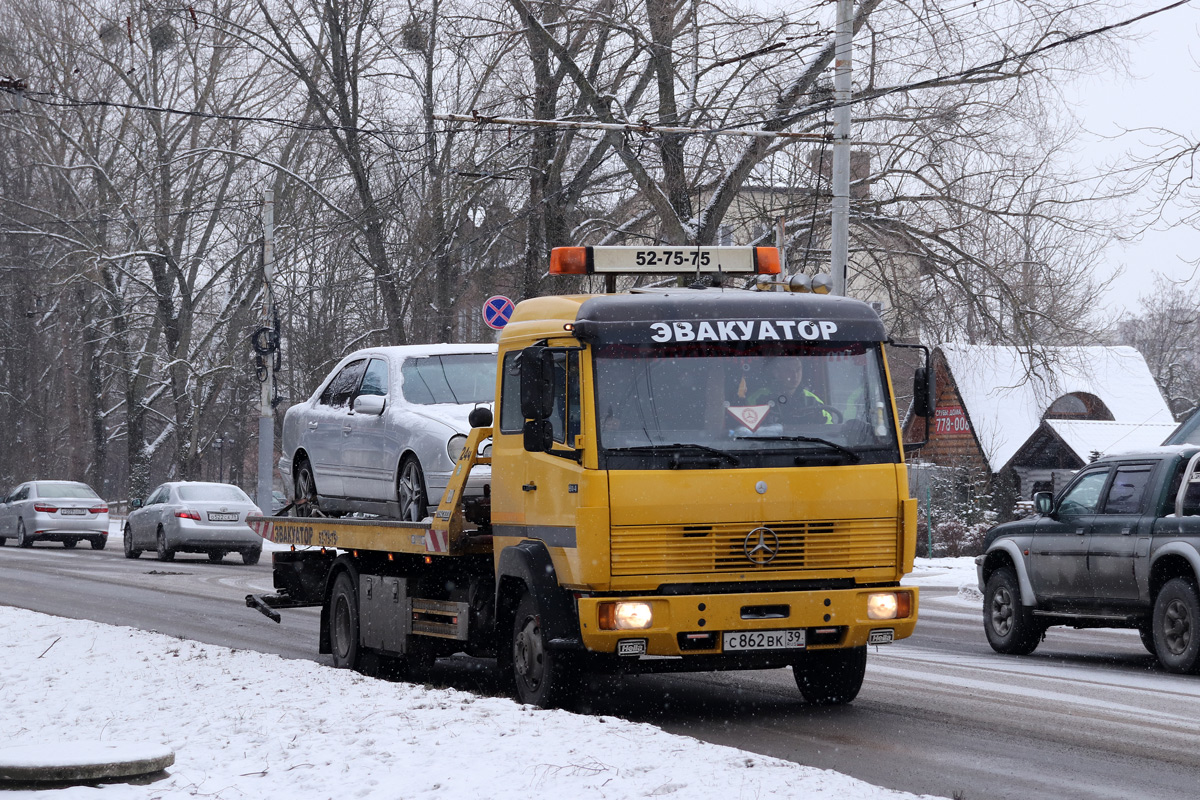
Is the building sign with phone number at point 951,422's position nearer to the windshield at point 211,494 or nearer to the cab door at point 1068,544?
the windshield at point 211,494

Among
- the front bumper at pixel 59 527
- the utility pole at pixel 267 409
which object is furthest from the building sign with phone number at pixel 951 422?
the front bumper at pixel 59 527

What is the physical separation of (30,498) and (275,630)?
21.3 metres

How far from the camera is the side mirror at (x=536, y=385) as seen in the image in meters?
8.10

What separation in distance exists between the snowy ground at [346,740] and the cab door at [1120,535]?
608 centimetres

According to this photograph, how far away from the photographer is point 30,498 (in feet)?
111

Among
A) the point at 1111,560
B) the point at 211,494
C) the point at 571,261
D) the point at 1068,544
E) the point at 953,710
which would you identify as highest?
the point at 571,261

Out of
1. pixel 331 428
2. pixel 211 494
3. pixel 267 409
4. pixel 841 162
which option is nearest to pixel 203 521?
pixel 211 494

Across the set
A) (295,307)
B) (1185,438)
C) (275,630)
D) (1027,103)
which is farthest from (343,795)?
(295,307)

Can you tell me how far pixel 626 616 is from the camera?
26.0ft

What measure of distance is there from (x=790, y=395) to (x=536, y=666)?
2.25m

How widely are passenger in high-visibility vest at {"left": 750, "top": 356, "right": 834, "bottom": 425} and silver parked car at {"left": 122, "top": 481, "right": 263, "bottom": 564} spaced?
1959 centimetres

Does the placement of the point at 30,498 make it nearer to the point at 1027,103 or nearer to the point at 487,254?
the point at 487,254

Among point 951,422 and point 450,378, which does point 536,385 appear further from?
point 951,422

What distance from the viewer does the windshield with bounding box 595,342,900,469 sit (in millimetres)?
8031
